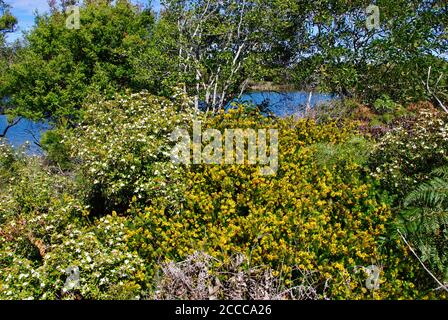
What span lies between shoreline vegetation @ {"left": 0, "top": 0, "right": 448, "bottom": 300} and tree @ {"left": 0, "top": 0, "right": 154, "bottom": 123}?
0.19 ft

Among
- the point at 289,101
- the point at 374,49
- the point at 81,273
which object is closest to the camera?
the point at 81,273

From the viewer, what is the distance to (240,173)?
4320 mm

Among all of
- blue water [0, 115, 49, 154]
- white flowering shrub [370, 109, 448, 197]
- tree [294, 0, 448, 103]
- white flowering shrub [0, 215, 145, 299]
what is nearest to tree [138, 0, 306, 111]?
tree [294, 0, 448, 103]

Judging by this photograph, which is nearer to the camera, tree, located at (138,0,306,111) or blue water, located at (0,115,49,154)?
blue water, located at (0,115,49,154)

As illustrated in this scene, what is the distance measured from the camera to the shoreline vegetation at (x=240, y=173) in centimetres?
330

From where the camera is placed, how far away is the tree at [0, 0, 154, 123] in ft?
30.3

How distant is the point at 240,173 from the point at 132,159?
4.18 ft

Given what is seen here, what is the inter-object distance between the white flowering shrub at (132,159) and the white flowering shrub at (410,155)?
2.40m

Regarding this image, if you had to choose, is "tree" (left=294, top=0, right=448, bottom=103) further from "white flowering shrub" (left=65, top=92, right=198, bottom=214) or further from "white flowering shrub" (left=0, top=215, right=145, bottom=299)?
"white flowering shrub" (left=0, top=215, right=145, bottom=299)

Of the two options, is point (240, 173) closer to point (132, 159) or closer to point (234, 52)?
point (132, 159)

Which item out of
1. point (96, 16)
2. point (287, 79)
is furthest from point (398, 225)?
point (96, 16)

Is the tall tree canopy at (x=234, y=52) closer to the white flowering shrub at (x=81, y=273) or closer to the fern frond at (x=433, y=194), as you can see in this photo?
the fern frond at (x=433, y=194)

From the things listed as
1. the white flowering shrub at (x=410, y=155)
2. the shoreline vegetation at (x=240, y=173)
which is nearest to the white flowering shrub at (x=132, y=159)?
the shoreline vegetation at (x=240, y=173)

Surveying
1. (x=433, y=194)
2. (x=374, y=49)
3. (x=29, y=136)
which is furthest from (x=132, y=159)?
(x=29, y=136)
